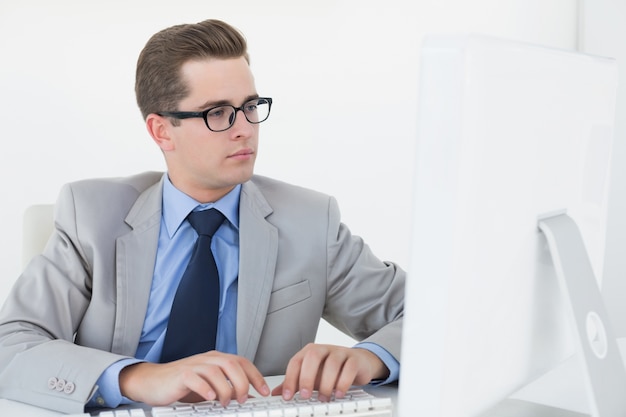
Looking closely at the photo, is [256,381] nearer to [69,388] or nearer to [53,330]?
[69,388]

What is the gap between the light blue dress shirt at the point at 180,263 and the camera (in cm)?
187

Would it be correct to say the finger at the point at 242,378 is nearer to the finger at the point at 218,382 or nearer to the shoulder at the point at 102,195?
the finger at the point at 218,382

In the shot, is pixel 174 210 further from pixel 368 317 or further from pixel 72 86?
pixel 72 86

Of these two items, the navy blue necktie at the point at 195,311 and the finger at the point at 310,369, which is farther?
the navy blue necktie at the point at 195,311

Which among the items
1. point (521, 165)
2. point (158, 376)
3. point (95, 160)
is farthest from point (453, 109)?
point (95, 160)

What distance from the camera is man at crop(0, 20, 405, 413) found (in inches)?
70.9

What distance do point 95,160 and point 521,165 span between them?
341cm

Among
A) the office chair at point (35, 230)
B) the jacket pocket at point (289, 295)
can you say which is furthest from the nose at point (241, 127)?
the office chair at point (35, 230)

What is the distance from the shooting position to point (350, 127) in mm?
4492

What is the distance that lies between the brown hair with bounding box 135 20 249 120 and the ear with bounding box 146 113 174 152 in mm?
22

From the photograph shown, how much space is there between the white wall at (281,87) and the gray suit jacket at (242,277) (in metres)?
2.01

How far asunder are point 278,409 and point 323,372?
183 millimetres

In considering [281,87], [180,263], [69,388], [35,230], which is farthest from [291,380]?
[281,87]

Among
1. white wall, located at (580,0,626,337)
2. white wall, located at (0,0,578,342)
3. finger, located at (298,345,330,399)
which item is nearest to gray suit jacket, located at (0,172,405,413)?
finger, located at (298,345,330,399)
